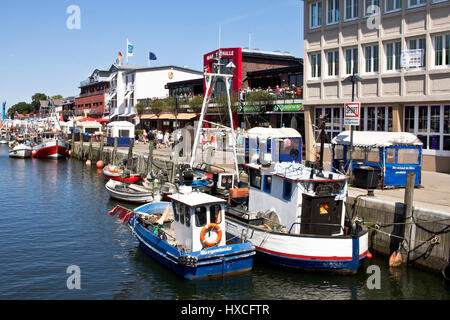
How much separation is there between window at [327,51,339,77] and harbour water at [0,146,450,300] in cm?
1728

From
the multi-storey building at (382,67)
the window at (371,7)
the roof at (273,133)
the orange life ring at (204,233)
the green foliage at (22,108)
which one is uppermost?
the green foliage at (22,108)

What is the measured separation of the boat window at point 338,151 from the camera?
25.5 meters

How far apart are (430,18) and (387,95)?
482 centimetres

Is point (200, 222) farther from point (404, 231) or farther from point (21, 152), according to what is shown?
point (21, 152)

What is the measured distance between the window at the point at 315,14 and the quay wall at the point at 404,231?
18.2 metres

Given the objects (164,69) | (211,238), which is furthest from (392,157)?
(164,69)

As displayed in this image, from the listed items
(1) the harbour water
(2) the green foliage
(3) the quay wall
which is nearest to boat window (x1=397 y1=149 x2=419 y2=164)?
(3) the quay wall

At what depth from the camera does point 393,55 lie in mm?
28875

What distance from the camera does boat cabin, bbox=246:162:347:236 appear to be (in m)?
16.8

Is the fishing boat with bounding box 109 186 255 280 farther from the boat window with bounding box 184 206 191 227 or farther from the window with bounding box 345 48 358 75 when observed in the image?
the window with bounding box 345 48 358 75

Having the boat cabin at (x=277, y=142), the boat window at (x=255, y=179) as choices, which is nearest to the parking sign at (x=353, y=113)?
the boat window at (x=255, y=179)

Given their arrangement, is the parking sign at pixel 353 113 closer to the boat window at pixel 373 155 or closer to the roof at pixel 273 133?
the boat window at pixel 373 155

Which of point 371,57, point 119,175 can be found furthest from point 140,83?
point 371,57

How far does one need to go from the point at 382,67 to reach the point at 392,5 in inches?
143
